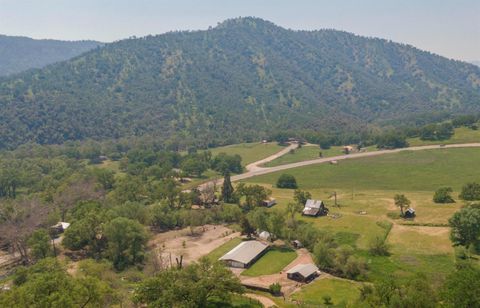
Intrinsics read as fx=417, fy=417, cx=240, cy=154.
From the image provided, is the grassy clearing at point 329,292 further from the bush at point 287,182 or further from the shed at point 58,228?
the bush at point 287,182

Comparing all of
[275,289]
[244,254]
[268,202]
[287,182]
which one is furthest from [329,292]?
[287,182]

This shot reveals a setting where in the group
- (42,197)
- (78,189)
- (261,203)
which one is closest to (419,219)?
(261,203)

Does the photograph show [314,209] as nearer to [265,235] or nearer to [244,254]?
[265,235]

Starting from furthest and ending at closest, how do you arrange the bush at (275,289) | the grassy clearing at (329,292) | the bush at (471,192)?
the bush at (471,192) → the bush at (275,289) → the grassy clearing at (329,292)

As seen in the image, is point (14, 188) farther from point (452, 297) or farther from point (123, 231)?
point (452, 297)

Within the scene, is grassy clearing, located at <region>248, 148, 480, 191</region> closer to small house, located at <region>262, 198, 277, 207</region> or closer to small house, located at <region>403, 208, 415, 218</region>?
small house, located at <region>262, 198, 277, 207</region>

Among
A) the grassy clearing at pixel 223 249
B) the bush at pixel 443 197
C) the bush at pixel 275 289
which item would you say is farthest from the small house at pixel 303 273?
the bush at pixel 443 197

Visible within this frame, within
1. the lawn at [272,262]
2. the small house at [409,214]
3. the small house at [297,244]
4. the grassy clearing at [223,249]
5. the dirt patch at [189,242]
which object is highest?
the small house at [409,214]
